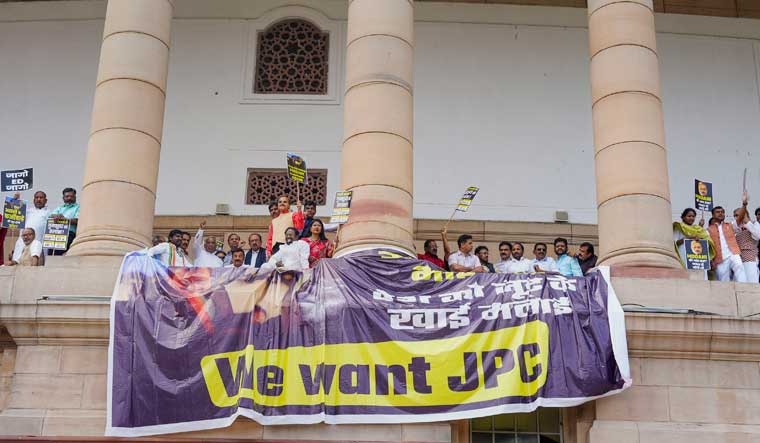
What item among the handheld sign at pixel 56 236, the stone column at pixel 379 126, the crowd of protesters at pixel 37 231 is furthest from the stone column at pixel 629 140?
the crowd of protesters at pixel 37 231

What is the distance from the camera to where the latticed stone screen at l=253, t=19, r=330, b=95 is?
72.8ft

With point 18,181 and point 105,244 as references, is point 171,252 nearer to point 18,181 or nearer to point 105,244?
point 105,244

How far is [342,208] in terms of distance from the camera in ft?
49.5

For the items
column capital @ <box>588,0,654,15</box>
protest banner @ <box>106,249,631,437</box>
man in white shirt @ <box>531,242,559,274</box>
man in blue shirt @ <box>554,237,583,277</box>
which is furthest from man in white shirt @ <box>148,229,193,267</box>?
column capital @ <box>588,0,654,15</box>

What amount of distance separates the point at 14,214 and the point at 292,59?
7.85 m

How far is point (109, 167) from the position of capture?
1570 cm

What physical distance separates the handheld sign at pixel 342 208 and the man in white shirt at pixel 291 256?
0.58 metres

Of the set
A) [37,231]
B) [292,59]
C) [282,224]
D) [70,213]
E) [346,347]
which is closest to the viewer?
[346,347]

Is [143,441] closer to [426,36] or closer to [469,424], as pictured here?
[469,424]

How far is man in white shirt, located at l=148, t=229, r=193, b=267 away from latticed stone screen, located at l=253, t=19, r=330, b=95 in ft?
23.0

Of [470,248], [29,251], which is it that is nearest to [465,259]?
[470,248]

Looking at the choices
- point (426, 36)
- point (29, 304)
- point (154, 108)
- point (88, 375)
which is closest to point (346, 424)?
point (88, 375)

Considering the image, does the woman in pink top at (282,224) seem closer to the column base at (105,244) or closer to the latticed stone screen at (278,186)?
the column base at (105,244)

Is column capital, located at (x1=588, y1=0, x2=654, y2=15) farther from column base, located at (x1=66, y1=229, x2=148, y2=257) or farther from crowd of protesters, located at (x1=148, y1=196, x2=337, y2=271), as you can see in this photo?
column base, located at (x1=66, y1=229, x2=148, y2=257)
